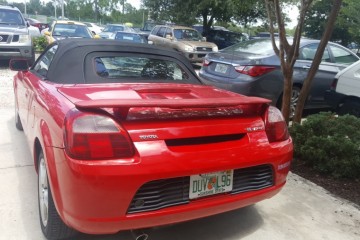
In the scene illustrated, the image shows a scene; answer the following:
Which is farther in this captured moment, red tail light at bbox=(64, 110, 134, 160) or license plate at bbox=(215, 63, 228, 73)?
license plate at bbox=(215, 63, 228, 73)

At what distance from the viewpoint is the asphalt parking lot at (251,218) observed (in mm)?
2838

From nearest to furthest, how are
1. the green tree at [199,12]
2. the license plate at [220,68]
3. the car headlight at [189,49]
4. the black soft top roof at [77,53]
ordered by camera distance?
the black soft top roof at [77,53] < the license plate at [220,68] < the car headlight at [189,49] < the green tree at [199,12]

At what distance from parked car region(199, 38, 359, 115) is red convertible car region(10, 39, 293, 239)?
3.23 meters

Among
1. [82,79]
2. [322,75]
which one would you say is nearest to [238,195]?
[82,79]

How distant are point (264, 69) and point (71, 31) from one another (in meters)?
9.17

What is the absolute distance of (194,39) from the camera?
16219mm

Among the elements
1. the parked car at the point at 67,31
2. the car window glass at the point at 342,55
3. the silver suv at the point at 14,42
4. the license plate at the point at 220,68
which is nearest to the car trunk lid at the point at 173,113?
the license plate at the point at 220,68

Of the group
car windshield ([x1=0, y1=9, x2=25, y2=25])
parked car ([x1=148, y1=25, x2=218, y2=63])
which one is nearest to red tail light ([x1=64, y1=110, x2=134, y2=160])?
car windshield ([x1=0, y1=9, x2=25, y2=25])

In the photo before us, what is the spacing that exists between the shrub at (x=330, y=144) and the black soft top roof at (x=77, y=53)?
6.42 feet

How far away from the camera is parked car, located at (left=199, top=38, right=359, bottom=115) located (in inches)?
245

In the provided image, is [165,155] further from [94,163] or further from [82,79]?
[82,79]

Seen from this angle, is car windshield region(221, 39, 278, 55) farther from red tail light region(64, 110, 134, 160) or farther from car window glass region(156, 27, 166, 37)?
car window glass region(156, 27, 166, 37)

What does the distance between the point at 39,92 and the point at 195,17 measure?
1989cm

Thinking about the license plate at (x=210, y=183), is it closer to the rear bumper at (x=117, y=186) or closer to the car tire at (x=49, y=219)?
the rear bumper at (x=117, y=186)
